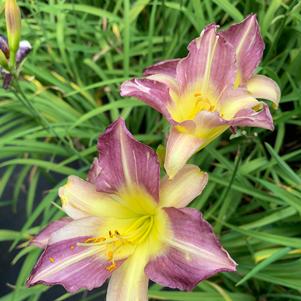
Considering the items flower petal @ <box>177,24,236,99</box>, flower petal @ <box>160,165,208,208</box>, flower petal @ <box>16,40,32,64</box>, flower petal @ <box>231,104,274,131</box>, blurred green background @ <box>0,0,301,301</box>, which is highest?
flower petal @ <box>177,24,236,99</box>

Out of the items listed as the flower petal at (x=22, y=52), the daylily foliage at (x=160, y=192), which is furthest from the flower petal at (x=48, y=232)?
the flower petal at (x=22, y=52)

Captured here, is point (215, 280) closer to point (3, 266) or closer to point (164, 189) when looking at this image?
point (164, 189)

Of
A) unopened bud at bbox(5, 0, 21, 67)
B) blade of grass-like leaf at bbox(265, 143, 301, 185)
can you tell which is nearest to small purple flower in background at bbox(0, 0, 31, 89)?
unopened bud at bbox(5, 0, 21, 67)

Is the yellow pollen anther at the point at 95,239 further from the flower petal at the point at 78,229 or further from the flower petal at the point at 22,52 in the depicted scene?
the flower petal at the point at 22,52

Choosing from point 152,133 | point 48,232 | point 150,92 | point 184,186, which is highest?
point 150,92

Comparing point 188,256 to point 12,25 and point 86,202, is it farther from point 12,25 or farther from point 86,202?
point 12,25

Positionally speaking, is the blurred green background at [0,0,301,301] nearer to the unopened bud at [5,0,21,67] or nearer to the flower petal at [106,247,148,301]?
the unopened bud at [5,0,21,67]

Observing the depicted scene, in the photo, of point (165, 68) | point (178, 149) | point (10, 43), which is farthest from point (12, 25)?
point (178, 149)
